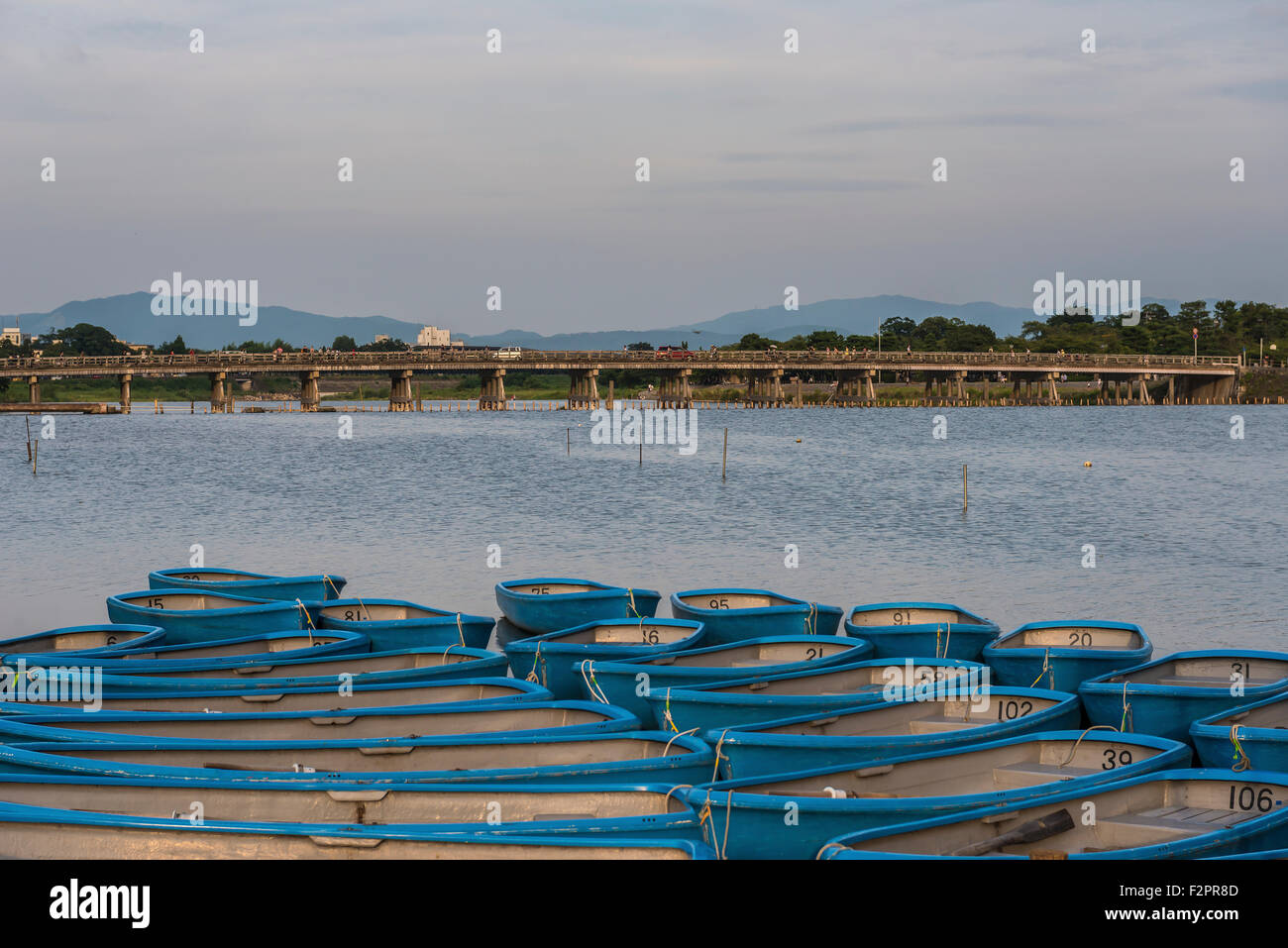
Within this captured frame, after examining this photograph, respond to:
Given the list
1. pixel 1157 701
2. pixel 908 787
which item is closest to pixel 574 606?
pixel 1157 701

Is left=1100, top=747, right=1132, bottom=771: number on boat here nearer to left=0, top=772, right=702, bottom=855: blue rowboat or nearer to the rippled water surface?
left=0, top=772, right=702, bottom=855: blue rowboat

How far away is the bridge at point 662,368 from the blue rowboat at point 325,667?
12165 centimetres

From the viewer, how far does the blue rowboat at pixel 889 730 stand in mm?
12914

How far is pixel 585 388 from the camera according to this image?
159750 mm

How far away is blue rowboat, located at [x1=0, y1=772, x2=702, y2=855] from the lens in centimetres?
1146

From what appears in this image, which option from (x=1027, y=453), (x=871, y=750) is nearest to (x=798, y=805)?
(x=871, y=750)

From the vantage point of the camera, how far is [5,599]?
30422 millimetres

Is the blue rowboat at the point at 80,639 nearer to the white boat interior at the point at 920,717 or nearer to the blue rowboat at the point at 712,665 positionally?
the blue rowboat at the point at 712,665

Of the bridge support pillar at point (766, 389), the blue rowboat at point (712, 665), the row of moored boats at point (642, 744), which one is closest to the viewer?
the row of moored boats at point (642, 744)

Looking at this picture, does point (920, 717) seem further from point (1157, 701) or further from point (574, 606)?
point (574, 606)

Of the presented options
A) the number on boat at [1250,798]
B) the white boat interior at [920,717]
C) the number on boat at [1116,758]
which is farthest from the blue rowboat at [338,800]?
the number on boat at [1250,798]

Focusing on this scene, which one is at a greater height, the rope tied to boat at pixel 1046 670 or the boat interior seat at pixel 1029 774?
the rope tied to boat at pixel 1046 670
